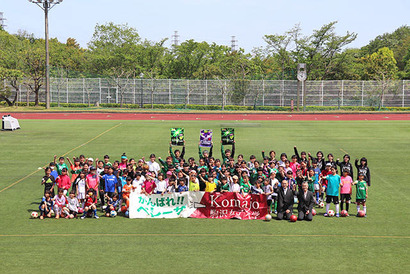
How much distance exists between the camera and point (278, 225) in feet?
45.6

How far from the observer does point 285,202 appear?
14555 millimetres

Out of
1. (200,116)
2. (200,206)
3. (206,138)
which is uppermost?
(206,138)

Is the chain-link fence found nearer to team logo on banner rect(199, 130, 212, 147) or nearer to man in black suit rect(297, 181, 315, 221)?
team logo on banner rect(199, 130, 212, 147)

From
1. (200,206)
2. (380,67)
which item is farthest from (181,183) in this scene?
(380,67)

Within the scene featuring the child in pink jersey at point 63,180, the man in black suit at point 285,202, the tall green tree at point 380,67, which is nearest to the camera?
the man in black suit at point 285,202

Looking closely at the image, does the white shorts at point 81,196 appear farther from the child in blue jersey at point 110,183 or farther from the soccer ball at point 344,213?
the soccer ball at point 344,213

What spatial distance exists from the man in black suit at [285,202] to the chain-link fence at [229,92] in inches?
2075

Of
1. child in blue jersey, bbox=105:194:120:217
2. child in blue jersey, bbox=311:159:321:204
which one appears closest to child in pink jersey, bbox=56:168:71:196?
child in blue jersey, bbox=105:194:120:217

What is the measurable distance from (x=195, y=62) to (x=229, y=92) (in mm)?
16797

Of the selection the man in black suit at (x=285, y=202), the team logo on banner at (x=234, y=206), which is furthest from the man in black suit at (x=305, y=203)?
the team logo on banner at (x=234, y=206)

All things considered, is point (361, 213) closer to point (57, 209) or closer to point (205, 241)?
point (205, 241)

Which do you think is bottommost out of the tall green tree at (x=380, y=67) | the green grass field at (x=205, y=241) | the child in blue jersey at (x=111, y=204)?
the green grass field at (x=205, y=241)

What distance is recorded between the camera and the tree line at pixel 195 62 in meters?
69.4

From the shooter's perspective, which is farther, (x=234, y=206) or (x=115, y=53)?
(x=115, y=53)
